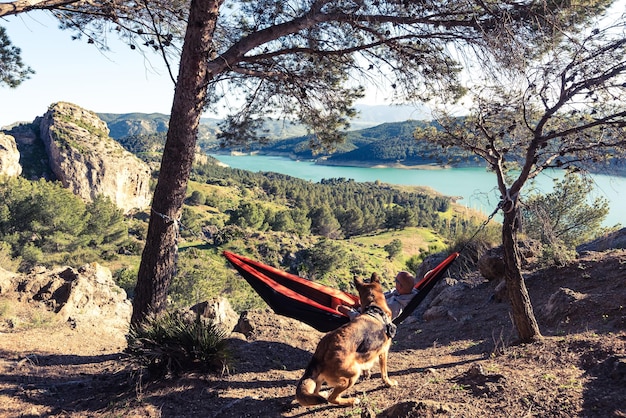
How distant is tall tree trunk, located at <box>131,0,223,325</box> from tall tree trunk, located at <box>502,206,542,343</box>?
2.22 metres

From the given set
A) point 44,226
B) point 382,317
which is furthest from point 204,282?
point 382,317

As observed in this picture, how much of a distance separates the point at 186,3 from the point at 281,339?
9.46 ft

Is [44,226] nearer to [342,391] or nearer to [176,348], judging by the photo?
[176,348]

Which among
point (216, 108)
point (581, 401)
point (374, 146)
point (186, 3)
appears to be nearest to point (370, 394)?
point (581, 401)

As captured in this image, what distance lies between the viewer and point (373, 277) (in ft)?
8.23

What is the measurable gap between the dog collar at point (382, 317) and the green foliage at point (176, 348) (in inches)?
34.4

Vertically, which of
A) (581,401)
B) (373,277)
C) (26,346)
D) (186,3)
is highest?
(186,3)

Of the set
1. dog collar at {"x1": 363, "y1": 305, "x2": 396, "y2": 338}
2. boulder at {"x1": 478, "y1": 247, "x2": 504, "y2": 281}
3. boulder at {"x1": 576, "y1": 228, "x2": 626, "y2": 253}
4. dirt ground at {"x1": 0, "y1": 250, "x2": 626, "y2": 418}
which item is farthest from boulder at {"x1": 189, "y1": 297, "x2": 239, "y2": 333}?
boulder at {"x1": 576, "y1": 228, "x2": 626, "y2": 253}

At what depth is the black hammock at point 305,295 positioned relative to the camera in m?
2.67

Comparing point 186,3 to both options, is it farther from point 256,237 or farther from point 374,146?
point 374,146

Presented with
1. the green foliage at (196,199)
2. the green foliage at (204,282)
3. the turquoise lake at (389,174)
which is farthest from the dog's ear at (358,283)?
the green foliage at (196,199)

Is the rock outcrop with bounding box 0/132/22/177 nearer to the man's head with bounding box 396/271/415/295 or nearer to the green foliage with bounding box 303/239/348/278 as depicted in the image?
the green foliage with bounding box 303/239/348/278

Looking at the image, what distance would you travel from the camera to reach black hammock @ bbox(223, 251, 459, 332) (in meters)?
2.67

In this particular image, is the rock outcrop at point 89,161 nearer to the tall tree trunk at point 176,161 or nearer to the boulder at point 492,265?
the boulder at point 492,265
